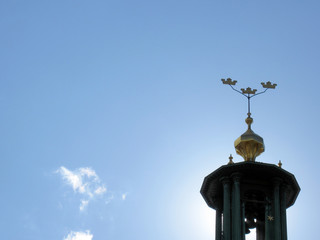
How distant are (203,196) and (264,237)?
3.32 meters

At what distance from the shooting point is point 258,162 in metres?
41.2

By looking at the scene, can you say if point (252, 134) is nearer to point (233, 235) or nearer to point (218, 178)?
point (218, 178)

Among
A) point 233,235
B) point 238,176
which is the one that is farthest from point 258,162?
point 233,235

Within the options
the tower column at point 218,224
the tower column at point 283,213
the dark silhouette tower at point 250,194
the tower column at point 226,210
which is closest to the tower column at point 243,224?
the dark silhouette tower at point 250,194

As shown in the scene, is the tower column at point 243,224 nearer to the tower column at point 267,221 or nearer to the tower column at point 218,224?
the tower column at point 267,221

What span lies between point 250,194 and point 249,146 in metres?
2.35

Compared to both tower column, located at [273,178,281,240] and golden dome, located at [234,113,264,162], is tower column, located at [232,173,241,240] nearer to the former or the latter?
tower column, located at [273,178,281,240]

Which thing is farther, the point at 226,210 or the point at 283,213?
the point at 283,213

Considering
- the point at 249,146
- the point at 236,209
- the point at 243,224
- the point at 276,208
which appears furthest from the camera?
the point at 249,146

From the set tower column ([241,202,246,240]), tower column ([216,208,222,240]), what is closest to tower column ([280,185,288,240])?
tower column ([241,202,246,240])

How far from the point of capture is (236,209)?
40438mm

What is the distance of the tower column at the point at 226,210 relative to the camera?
40.2m

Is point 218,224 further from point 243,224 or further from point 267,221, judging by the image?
point 267,221

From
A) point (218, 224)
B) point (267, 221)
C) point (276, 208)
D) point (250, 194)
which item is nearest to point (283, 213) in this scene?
point (276, 208)
